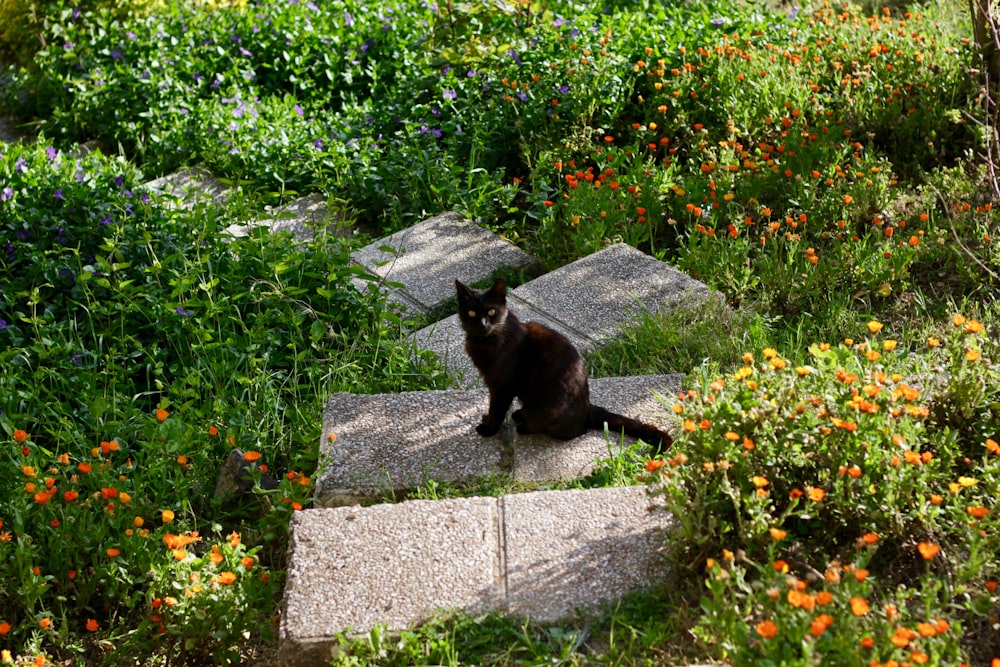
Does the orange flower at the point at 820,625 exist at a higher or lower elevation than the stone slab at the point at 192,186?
higher

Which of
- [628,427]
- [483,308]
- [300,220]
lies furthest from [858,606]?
[300,220]

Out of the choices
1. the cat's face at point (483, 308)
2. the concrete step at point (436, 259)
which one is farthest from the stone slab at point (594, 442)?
the concrete step at point (436, 259)

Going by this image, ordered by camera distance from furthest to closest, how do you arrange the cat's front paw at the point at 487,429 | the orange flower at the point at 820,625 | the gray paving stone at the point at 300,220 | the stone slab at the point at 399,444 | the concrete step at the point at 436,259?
the gray paving stone at the point at 300,220, the concrete step at the point at 436,259, the cat's front paw at the point at 487,429, the stone slab at the point at 399,444, the orange flower at the point at 820,625

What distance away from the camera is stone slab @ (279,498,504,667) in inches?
106

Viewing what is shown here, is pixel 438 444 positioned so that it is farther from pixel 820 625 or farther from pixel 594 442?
pixel 820 625

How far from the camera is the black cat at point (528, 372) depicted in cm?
346

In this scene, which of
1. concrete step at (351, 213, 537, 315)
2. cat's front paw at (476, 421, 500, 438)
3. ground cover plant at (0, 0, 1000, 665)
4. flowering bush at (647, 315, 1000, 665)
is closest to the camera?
flowering bush at (647, 315, 1000, 665)

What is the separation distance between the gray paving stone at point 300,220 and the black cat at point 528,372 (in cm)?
194

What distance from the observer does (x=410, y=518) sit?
10.0ft

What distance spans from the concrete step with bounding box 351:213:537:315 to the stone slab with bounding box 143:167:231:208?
1.06 meters

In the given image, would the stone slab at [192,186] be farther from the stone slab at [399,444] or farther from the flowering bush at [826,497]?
the flowering bush at [826,497]

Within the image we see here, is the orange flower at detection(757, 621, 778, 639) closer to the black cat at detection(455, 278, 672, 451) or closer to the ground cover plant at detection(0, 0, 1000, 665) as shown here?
the ground cover plant at detection(0, 0, 1000, 665)

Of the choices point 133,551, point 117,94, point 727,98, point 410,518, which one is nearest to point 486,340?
point 410,518

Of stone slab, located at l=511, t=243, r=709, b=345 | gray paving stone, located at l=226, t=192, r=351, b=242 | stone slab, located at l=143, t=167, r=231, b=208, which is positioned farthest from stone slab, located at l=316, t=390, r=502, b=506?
stone slab, located at l=143, t=167, r=231, b=208
